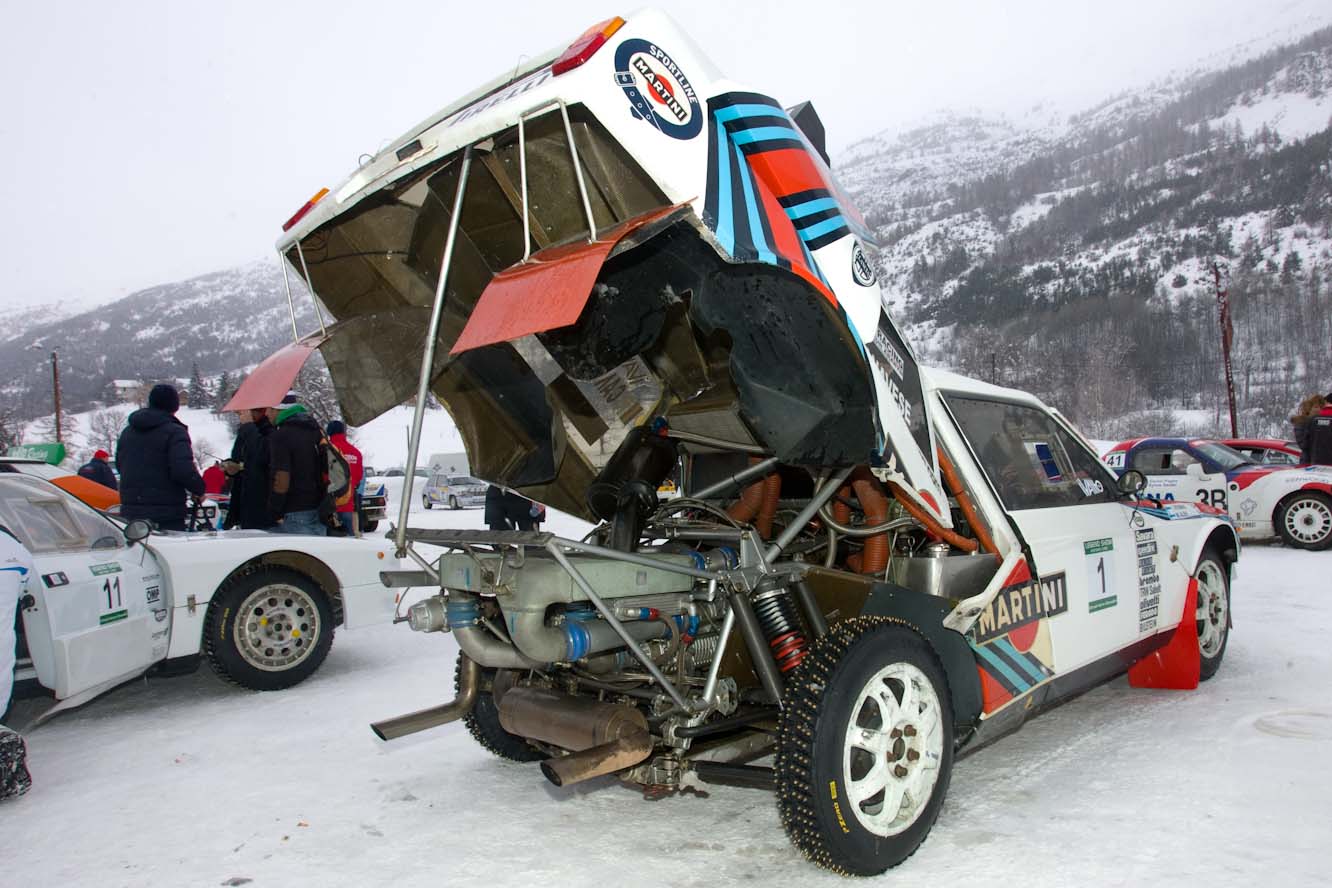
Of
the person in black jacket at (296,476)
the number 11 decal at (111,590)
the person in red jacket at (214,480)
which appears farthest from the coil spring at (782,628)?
the person in red jacket at (214,480)

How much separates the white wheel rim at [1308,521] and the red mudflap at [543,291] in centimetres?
1171

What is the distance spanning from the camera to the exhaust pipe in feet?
10.9

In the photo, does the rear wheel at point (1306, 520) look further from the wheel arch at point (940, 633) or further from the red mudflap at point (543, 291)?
the red mudflap at point (543, 291)

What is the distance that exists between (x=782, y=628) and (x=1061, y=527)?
63.1 inches

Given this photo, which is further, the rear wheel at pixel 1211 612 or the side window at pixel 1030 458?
the rear wheel at pixel 1211 612

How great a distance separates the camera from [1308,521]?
11.0 meters

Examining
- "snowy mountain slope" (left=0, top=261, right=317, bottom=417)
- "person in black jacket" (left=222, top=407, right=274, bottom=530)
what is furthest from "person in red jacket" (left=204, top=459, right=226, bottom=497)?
"snowy mountain slope" (left=0, top=261, right=317, bottom=417)

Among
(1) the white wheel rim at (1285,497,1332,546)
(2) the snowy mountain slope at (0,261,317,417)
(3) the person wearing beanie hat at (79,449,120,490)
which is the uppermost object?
(2) the snowy mountain slope at (0,261,317,417)

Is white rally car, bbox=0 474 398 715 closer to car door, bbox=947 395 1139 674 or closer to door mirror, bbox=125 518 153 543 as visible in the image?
door mirror, bbox=125 518 153 543

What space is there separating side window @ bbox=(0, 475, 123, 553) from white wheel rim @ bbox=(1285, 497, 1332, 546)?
12.5m

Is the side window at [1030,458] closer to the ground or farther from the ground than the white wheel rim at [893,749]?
farther from the ground

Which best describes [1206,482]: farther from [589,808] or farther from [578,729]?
[578,729]

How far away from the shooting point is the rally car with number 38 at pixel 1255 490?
10961 mm

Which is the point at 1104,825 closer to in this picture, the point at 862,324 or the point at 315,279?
the point at 862,324
